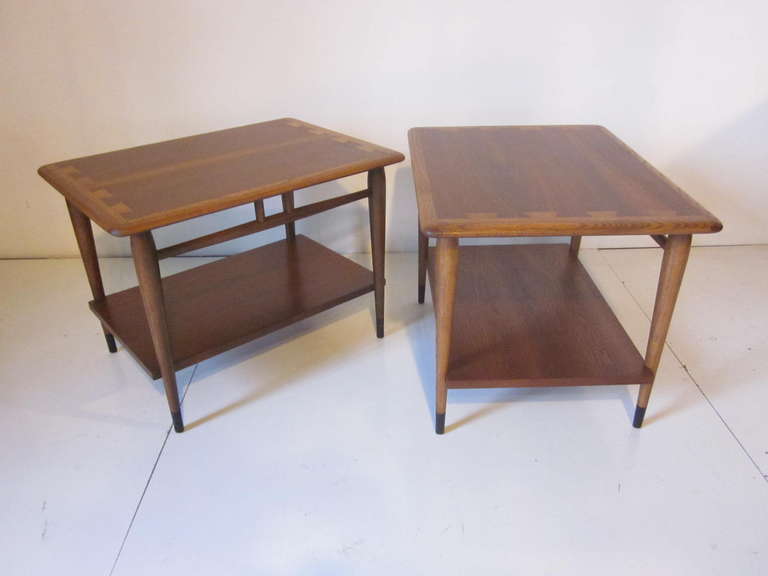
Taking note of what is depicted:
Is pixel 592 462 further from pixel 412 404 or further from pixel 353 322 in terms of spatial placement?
pixel 353 322

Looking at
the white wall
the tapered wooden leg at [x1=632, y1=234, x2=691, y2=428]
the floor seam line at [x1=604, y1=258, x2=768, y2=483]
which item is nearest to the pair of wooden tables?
the tapered wooden leg at [x1=632, y1=234, x2=691, y2=428]

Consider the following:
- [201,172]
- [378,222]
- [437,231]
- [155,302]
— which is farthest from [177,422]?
[437,231]

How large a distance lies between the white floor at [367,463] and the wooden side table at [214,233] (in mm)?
197

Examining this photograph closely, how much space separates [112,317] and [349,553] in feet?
3.48

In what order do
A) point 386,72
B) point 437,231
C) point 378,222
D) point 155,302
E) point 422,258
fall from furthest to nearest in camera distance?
point 386,72, point 422,258, point 378,222, point 155,302, point 437,231

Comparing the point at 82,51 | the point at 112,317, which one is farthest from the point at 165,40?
the point at 112,317

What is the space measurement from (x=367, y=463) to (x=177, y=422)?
0.56 metres

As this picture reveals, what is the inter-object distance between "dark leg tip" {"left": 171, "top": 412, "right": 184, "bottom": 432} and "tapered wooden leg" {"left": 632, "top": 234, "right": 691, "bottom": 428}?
1.29 m

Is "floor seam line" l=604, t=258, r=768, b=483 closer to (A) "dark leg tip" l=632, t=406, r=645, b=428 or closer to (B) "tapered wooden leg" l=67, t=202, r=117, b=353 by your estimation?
(A) "dark leg tip" l=632, t=406, r=645, b=428

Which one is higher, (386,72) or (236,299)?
(386,72)

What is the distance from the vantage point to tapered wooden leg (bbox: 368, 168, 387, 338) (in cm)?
177

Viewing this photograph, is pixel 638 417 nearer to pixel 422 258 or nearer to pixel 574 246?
pixel 574 246

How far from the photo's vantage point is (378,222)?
183 cm

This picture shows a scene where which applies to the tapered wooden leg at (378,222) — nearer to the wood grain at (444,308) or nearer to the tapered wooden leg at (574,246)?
the wood grain at (444,308)
